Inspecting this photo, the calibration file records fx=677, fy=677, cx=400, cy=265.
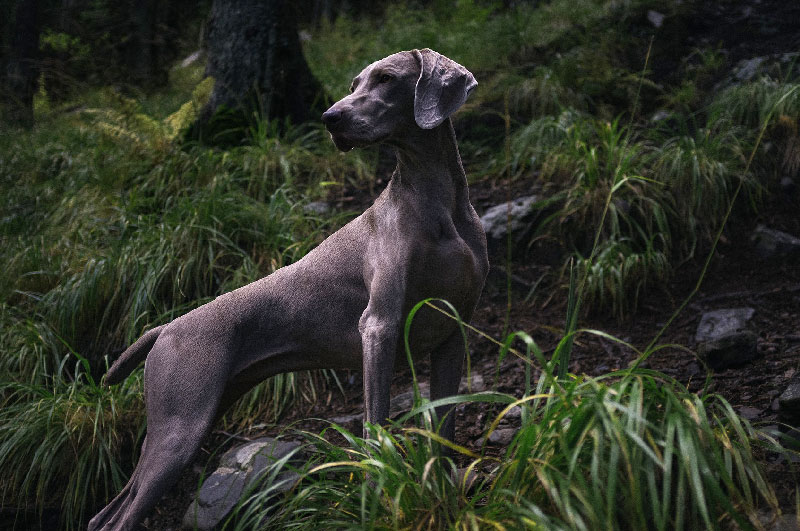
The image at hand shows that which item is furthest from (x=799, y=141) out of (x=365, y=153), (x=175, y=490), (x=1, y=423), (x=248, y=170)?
(x=1, y=423)

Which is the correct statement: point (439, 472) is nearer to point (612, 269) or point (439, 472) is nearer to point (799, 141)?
point (612, 269)

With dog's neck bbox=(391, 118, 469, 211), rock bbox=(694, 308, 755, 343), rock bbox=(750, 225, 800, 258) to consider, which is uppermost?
dog's neck bbox=(391, 118, 469, 211)

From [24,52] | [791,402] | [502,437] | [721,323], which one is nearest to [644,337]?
[721,323]

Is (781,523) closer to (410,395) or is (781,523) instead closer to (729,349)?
(729,349)

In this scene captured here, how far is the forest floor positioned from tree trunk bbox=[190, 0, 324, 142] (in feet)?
7.47

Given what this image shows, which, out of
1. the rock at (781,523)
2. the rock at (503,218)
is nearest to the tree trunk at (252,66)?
the rock at (503,218)

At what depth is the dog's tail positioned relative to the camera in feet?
9.25

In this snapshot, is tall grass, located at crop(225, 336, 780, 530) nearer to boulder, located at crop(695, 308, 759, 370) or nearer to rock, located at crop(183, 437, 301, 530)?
rock, located at crop(183, 437, 301, 530)

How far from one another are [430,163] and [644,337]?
236 cm

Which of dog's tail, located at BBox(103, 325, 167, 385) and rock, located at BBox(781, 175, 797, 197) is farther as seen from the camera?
rock, located at BBox(781, 175, 797, 197)

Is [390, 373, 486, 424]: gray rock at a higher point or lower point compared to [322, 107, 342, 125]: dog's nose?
lower

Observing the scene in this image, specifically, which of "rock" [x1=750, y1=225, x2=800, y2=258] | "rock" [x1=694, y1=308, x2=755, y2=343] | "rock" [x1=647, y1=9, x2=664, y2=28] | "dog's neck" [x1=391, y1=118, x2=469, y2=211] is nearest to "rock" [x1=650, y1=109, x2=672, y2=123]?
"rock" [x1=750, y1=225, x2=800, y2=258]

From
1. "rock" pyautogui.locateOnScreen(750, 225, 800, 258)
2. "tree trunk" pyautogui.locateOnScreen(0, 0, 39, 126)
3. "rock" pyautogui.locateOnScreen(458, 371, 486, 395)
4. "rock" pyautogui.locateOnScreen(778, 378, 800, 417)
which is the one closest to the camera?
"rock" pyautogui.locateOnScreen(778, 378, 800, 417)

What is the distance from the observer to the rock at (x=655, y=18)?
22.5 feet
